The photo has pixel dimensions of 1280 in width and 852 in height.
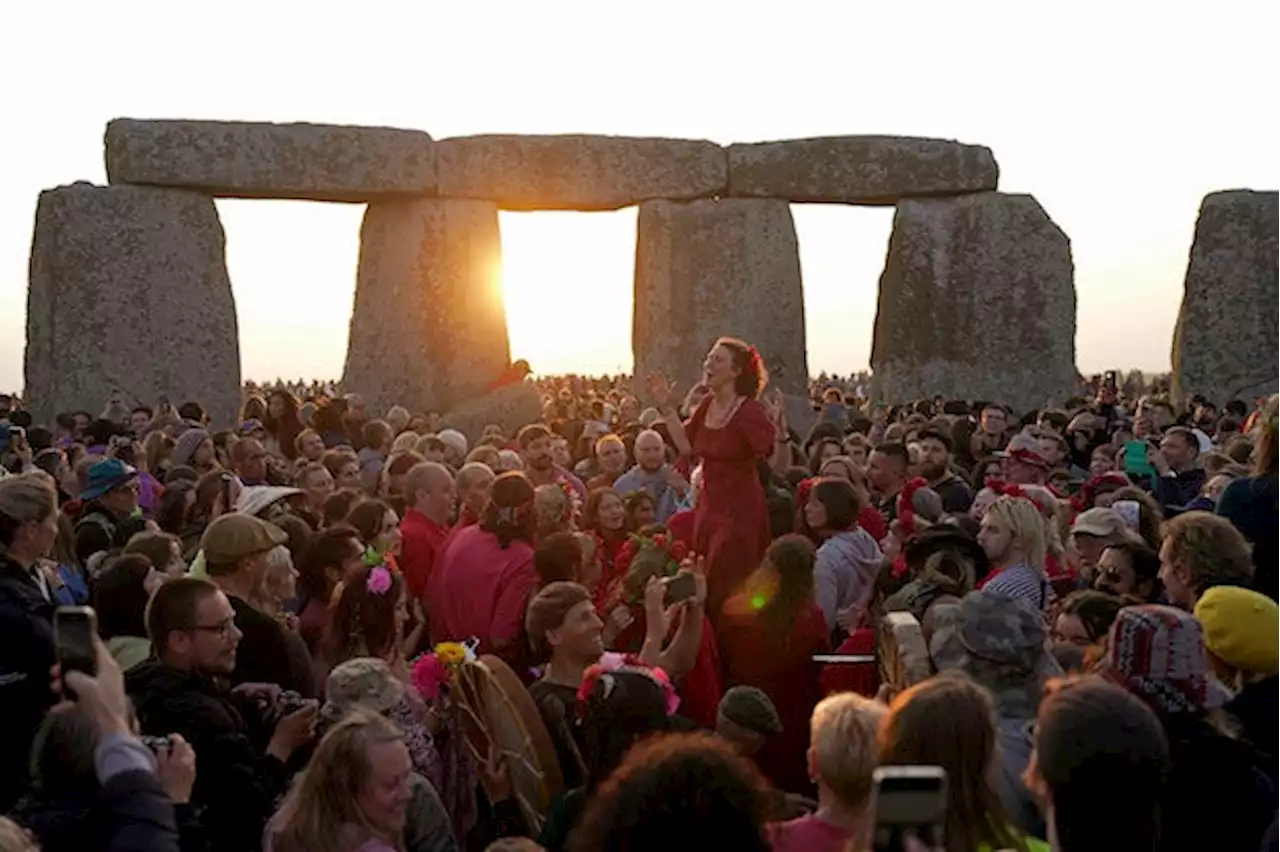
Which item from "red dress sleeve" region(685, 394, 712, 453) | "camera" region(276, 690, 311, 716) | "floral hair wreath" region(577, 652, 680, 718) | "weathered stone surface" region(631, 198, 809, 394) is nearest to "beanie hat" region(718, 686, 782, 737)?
"floral hair wreath" region(577, 652, 680, 718)

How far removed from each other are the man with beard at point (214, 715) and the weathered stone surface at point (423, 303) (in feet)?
46.2

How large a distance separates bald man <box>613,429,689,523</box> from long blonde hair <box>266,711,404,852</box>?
540 cm

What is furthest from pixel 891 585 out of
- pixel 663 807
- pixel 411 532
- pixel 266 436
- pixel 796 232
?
pixel 796 232

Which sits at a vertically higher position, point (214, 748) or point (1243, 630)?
point (1243, 630)

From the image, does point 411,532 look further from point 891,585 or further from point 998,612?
point 998,612

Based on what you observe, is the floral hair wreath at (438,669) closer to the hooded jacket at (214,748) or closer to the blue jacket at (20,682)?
the hooded jacket at (214,748)

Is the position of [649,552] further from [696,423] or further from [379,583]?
[696,423]

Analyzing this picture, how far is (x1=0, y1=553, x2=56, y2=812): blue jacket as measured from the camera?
4.65 m

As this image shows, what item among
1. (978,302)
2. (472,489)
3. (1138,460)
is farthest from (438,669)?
(978,302)

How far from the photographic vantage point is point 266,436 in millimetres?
12758

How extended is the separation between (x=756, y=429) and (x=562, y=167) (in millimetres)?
10865

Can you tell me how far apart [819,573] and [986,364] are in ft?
42.5

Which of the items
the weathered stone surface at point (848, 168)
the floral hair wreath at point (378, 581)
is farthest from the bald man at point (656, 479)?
the weathered stone surface at point (848, 168)

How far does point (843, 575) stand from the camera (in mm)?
6867
